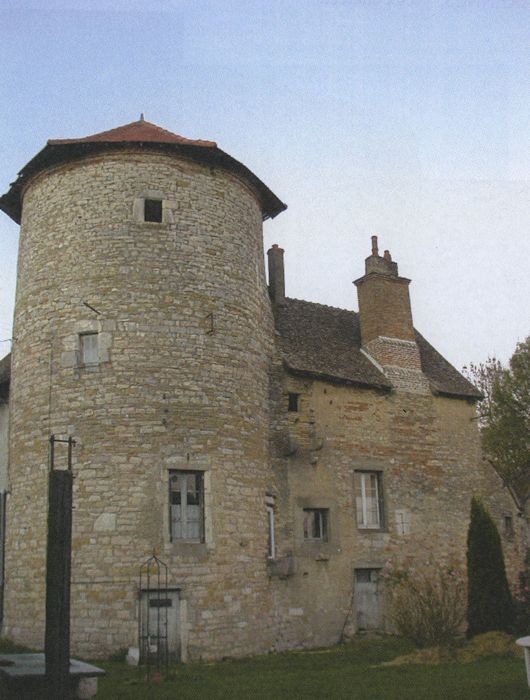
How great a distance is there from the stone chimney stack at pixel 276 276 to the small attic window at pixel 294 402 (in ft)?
10.6

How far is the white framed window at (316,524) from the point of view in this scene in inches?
657

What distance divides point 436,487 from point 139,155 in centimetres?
1030

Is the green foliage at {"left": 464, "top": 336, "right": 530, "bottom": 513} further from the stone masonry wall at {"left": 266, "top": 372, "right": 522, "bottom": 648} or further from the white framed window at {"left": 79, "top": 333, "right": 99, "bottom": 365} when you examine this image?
the white framed window at {"left": 79, "top": 333, "right": 99, "bottom": 365}

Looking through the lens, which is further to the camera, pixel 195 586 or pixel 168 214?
pixel 168 214

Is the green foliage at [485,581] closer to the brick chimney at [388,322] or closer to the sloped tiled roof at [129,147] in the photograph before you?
the brick chimney at [388,322]

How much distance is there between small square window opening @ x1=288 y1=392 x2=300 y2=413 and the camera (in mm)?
17156

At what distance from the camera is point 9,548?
14820 millimetres

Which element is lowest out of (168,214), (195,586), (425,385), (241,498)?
(195,586)

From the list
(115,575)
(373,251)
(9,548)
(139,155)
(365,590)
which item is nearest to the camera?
(115,575)

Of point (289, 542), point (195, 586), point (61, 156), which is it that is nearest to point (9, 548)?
point (195, 586)

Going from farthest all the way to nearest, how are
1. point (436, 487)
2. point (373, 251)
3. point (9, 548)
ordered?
point (373, 251), point (436, 487), point (9, 548)

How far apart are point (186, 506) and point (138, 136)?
749 cm

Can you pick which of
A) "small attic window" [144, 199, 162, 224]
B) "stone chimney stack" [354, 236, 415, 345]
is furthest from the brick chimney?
"small attic window" [144, 199, 162, 224]

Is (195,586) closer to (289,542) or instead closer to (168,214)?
(289,542)
